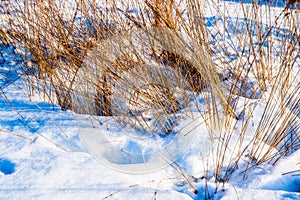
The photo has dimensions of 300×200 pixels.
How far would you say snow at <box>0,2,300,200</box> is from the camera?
3.27 ft

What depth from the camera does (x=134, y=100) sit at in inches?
55.8

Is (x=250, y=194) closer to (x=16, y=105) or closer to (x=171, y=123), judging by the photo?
(x=171, y=123)

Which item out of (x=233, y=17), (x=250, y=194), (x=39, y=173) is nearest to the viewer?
(x=250, y=194)

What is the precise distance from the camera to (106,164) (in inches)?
45.1

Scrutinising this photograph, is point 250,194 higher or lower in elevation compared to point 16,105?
lower

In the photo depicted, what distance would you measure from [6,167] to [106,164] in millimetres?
411

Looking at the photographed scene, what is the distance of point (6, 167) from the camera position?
3.65ft

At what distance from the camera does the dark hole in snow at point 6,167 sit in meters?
1.09

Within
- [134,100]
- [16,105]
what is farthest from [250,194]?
[16,105]

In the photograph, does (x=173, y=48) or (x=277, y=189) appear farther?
(x=173, y=48)

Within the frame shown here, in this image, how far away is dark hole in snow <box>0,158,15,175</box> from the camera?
42.9 inches

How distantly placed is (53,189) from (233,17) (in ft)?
6.90

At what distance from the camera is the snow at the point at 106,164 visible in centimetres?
100

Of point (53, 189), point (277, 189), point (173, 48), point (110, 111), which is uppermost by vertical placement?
point (173, 48)
